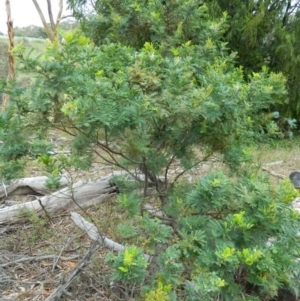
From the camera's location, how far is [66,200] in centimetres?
385

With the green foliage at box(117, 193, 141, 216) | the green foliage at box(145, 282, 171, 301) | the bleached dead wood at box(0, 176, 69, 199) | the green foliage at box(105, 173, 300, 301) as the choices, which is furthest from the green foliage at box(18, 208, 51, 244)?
the green foliage at box(145, 282, 171, 301)

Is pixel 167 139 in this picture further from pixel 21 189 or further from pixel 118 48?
pixel 21 189

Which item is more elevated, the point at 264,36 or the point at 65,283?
the point at 264,36

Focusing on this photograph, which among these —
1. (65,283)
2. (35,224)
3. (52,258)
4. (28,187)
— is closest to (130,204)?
(65,283)

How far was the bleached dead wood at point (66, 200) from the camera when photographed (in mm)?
3660

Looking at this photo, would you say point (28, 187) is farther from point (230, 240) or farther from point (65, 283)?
point (230, 240)

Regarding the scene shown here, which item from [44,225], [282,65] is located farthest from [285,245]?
[282,65]

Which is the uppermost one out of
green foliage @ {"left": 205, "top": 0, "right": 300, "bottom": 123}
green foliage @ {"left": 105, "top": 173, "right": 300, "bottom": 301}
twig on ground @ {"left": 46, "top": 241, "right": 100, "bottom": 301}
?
green foliage @ {"left": 205, "top": 0, "right": 300, "bottom": 123}

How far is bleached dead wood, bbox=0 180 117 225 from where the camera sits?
3660mm

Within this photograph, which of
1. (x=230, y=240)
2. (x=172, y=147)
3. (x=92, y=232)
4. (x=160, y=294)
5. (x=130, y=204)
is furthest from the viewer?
(x=92, y=232)

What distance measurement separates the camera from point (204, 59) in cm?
325

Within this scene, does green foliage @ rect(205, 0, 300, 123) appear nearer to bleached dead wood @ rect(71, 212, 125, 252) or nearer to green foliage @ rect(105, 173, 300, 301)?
bleached dead wood @ rect(71, 212, 125, 252)

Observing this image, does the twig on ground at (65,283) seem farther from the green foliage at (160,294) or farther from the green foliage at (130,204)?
the green foliage at (160,294)

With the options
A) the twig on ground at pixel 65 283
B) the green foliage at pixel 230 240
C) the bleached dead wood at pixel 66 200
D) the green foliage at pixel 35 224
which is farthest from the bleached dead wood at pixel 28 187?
the green foliage at pixel 230 240
